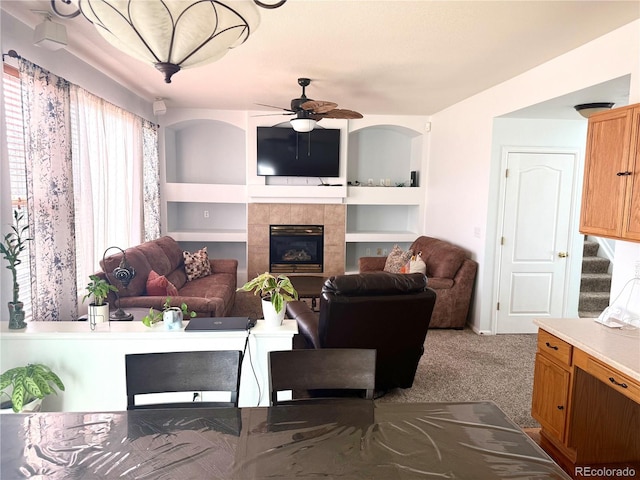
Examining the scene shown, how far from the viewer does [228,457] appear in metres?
1.36

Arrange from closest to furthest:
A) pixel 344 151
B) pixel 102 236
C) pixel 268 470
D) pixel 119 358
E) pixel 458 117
→ pixel 268 470 < pixel 119 358 < pixel 102 236 < pixel 458 117 < pixel 344 151

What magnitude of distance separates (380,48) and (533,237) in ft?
9.37

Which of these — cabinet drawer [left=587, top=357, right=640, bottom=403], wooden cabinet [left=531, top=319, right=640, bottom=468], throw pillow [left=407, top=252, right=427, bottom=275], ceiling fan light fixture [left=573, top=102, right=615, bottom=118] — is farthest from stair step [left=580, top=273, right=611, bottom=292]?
cabinet drawer [left=587, top=357, right=640, bottom=403]

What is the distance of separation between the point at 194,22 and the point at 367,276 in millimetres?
1976

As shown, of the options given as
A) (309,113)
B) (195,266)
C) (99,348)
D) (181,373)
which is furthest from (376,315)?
(195,266)

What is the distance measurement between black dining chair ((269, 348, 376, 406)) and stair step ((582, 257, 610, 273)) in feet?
17.5

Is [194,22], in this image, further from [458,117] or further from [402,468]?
[458,117]

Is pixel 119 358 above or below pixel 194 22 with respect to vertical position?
below

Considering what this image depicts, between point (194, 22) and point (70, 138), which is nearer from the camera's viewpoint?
point (194, 22)

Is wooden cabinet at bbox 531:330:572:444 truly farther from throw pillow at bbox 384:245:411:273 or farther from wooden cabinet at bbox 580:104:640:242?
throw pillow at bbox 384:245:411:273

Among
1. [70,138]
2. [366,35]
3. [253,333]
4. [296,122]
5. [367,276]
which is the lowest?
[253,333]

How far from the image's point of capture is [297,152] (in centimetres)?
651

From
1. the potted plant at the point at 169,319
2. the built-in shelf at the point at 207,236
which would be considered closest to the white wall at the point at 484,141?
the potted plant at the point at 169,319

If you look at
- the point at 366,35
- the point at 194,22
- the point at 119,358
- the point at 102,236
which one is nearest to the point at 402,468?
the point at 194,22
